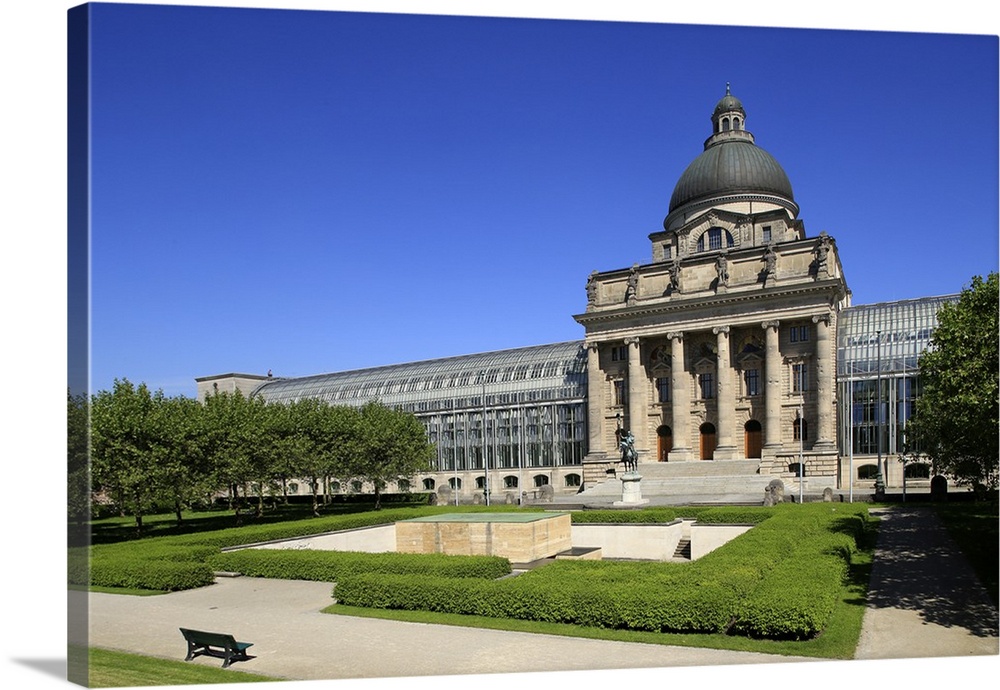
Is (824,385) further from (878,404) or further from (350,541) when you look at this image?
(350,541)

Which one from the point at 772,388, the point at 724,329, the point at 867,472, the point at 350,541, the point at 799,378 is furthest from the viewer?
the point at 724,329

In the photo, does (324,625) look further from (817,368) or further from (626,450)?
(817,368)

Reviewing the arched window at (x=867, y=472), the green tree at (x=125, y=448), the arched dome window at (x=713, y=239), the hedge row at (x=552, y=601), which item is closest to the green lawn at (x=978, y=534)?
the hedge row at (x=552, y=601)

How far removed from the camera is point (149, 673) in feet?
49.5

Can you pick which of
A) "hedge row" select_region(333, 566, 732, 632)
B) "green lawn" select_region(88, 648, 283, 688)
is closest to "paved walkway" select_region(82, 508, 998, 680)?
"green lawn" select_region(88, 648, 283, 688)

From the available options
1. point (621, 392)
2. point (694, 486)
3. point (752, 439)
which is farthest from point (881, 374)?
point (621, 392)

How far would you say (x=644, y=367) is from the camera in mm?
72062

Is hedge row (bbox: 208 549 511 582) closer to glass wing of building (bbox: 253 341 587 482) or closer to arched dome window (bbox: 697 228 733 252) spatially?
glass wing of building (bbox: 253 341 587 482)

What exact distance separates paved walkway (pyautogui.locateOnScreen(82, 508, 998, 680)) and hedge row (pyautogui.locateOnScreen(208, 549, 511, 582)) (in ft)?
5.95

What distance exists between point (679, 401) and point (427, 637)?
53.7 meters

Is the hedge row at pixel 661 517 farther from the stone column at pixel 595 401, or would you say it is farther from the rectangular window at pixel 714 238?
the rectangular window at pixel 714 238

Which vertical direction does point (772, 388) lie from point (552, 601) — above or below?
above

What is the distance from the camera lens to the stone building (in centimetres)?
6400

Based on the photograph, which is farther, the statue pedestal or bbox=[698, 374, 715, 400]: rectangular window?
bbox=[698, 374, 715, 400]: rectangular window
